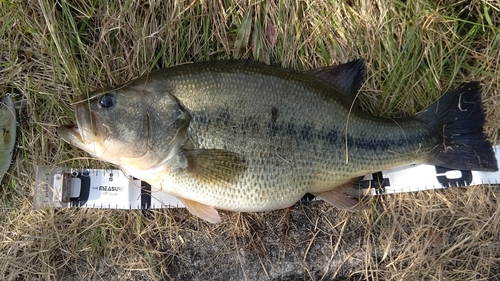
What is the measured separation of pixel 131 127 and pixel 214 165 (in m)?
0.55

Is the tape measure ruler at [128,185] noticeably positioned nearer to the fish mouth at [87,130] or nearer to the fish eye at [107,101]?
the fish mouth at [87,130]

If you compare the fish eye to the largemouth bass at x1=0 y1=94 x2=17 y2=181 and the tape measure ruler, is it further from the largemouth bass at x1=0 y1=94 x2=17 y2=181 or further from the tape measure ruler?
the largemouth bass at x1=0 y1=94 x2=17 y2=181

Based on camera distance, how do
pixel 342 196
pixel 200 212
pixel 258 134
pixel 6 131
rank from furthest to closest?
pixel 6 131 < pixel 342 196 < pixel 200 212 < pixel 258 134

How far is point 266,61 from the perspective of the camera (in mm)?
2725

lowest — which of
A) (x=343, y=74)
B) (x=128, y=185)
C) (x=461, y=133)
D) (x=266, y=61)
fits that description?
(x=128, y=185)

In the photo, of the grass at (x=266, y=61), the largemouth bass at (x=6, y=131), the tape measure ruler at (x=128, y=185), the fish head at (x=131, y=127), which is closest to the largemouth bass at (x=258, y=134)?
the fish head at (x=131, y=127)

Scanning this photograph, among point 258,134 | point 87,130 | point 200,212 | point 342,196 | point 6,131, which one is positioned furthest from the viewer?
point 6,131

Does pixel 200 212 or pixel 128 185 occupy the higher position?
pixel 128 185

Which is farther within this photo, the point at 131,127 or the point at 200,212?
the point at 200,212

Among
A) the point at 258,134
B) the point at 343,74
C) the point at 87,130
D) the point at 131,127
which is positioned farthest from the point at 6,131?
the point at 343,74

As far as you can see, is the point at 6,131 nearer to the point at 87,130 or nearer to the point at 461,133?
the point at 87,130

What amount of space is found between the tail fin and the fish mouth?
2131 millimetres

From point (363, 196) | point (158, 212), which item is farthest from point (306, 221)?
point (158, 212)

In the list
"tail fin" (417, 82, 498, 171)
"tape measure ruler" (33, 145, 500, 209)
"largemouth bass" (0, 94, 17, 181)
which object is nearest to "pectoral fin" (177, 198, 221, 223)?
"tape measure ruler" (33, 145, 500, 209)
